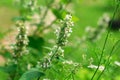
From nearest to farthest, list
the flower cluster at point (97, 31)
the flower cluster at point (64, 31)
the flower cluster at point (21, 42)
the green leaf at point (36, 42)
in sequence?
the flower cluster at point (64, 31) → the flower cluster at point (21, 42) → the green leaf at point (36, 42) → the flower cluster at point (97, 31)

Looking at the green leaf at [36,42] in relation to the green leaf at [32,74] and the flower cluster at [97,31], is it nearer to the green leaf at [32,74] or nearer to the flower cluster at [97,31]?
the flower cluster at [97,31]

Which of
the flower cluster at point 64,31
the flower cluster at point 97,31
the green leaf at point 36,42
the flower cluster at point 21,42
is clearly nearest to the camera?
the flower cluster at point 64,31

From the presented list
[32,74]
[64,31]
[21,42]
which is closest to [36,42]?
[21,42]

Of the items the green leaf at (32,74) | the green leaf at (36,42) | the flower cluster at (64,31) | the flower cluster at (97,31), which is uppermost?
the flower cluster at (64,31)

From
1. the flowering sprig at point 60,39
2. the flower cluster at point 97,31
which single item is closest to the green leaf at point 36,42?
the flower cluster at point 97,31

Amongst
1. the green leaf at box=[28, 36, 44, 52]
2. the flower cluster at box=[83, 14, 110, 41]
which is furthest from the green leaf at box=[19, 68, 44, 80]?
the flower cluster at box=[83, 14, 110, 41]

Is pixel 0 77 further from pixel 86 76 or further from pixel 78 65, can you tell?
pixel 78 65

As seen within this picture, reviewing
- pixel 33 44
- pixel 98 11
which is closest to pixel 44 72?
pixel 33 44

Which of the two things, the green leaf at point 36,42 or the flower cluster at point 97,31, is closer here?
the green leaf at point 36,42
